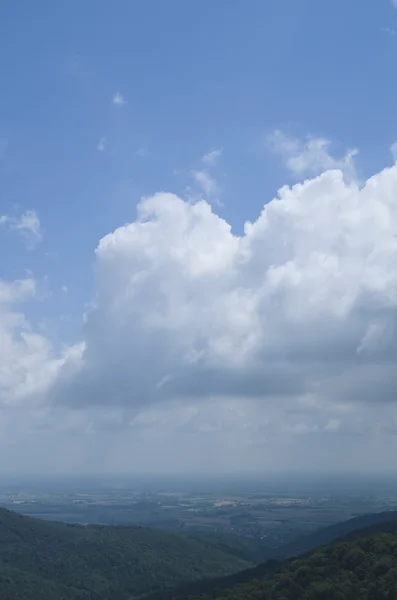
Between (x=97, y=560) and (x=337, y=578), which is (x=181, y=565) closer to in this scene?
(x=97, y=560)

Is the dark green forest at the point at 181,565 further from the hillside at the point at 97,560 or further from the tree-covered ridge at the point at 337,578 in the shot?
the hillside at the point at 97,560

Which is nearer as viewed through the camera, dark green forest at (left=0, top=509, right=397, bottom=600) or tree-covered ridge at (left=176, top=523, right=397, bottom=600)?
tree-covered ridge at (left=176, top=523, right=397, bottom=600)

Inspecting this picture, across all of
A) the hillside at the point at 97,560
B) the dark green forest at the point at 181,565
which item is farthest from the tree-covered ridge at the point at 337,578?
the hillside at the point at 97,560

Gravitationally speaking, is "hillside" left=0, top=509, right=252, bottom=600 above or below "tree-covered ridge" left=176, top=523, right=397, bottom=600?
below

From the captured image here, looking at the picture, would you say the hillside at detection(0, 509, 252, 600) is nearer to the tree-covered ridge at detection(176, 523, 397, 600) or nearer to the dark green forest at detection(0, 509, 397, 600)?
the dark green forest at detection(0, 509, 397, 600)

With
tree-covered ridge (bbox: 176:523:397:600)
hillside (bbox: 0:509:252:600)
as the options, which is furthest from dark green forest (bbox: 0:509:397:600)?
hillside (bbox: 0:509:252:600)

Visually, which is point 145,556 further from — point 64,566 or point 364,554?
point 364,554
